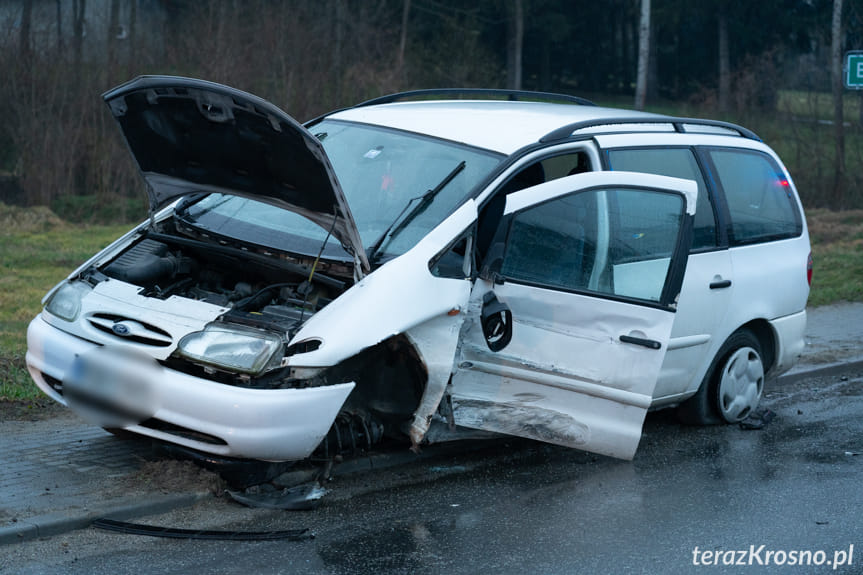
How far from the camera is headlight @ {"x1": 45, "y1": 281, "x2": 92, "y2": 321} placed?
5293 millimetres

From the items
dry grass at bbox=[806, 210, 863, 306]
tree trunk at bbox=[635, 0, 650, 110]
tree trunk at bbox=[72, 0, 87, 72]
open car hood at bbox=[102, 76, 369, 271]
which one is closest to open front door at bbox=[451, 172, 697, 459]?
open car hood at bbox=[102, 76, 369, 271]

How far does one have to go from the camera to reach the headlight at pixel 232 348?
469 cm

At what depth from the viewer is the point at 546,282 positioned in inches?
215

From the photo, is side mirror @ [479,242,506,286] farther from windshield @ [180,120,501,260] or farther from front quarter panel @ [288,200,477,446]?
windshield @ [180,120,501,260]

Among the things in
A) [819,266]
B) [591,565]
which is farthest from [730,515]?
[819,266]

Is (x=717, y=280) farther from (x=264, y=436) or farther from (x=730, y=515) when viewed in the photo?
(x=264, y=436)

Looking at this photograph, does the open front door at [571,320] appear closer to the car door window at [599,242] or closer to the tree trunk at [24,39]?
the car door window at [599,242]

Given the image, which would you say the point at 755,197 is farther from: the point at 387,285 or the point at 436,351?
the point at 387,285

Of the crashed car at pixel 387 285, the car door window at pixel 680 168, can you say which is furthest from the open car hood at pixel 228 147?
the car door window at pixel 680 168

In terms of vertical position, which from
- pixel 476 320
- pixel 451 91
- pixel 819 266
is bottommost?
pixel 819 266

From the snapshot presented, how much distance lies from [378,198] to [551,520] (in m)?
2.00

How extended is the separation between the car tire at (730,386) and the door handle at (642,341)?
1387mm

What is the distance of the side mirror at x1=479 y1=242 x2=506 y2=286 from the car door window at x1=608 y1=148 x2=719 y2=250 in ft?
3.98

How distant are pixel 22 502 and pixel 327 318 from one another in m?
1.73
